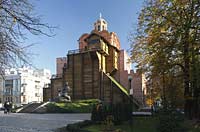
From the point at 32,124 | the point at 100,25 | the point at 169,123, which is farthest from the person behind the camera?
the point at 100,25

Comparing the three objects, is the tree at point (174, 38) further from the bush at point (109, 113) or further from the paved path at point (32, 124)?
the paved path at point (32, 124)

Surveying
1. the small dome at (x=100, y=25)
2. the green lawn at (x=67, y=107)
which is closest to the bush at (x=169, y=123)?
the green lawn at (x=67, y=107)

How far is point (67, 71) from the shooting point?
5150 cm

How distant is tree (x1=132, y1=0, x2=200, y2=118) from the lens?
16.8 metres

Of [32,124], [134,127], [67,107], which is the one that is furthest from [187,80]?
[67,107]

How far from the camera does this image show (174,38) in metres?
17.4

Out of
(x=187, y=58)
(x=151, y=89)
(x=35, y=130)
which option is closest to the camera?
(x=35, y=130)

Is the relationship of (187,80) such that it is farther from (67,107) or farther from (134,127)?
(67,107)

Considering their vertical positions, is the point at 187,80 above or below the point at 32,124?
above

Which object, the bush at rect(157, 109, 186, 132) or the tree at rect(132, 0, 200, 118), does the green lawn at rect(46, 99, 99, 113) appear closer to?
the tree at rect(132, 0, 200, 118)

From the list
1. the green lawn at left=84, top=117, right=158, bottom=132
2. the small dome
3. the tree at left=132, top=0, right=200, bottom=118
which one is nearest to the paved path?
the green lawn at left=84, top=117, right=158, bottom=132

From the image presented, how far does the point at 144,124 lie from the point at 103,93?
31023 mm

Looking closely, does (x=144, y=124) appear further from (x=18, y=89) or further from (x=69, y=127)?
(x=18, y=89)

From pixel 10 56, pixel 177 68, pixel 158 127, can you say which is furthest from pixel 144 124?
pixel 10 56
